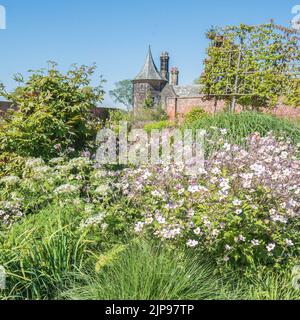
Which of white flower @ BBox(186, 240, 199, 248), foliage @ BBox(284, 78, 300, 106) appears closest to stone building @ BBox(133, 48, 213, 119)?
foliage @ BBox(284, 78, 300, 106)

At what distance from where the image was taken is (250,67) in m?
16.1

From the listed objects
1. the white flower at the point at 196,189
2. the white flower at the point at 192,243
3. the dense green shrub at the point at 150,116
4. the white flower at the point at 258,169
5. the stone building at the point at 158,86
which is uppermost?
the stone building at the point at 158,86

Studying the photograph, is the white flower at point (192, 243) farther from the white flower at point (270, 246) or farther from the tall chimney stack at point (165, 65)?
the tall chimney stack at point (165, 65)

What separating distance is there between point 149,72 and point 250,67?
15489mm

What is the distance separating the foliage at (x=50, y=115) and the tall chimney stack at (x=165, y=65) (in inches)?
1103

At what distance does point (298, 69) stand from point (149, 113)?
23.6ft

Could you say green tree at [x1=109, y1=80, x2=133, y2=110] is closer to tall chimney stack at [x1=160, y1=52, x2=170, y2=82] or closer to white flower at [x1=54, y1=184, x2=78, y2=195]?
tall chimney stack at [x1=160, y1=52, x2=170, y2=82]

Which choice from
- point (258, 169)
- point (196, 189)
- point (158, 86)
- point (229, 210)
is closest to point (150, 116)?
point (158, 86)

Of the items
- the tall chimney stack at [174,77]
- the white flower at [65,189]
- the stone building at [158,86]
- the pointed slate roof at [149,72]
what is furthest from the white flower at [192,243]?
the tall chimney stack at [174,77]

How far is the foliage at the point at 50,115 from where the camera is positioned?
5.43 m

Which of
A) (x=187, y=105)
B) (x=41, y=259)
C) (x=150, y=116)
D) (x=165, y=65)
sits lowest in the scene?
(x=41, y=259)

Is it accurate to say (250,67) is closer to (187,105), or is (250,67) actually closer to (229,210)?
(187,105)

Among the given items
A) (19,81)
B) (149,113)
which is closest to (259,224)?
(19,81)
